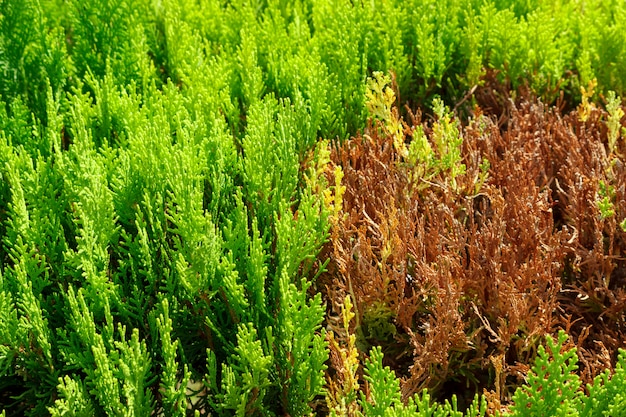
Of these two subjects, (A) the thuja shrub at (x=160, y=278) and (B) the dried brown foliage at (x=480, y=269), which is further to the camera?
(B) the dried brown foliage at (x=480, y=269)

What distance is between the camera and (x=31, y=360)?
9.16ft

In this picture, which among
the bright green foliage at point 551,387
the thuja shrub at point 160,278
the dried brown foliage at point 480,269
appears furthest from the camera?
the dried brown foliage at point 480,269

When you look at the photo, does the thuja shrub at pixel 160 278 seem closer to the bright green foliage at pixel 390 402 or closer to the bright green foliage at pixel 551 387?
the bright green foliage at pixel 390 402

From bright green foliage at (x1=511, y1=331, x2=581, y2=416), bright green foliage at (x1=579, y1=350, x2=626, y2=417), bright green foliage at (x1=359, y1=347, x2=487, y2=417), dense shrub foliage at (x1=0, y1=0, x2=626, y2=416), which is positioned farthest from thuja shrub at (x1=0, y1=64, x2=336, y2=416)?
bright green foliage at (x1=579, y1=350, x2=626, y2=417)

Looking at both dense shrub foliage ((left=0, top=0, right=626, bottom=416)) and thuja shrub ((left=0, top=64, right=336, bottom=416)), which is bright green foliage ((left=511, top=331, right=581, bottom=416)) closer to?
dense shrub foliage ((left=0, top=0, right=626, bottom=416))

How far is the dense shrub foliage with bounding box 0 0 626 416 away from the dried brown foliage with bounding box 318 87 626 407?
0.01 metres

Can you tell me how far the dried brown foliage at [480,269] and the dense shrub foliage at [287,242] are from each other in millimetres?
14

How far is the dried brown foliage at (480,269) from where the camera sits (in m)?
2.91

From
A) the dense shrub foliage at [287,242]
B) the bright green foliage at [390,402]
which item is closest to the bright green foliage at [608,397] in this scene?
the dense shrub foliage at [287,242]

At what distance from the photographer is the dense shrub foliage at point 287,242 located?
106 inches

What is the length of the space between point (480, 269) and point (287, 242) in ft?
2.88

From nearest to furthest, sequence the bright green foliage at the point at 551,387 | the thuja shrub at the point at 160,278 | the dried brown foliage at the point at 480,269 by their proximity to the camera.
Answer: the bright green foliage at the point at 551,387 < the thuja shrub at the point at 160,278 < the dried brown foliage at the point at 480,269

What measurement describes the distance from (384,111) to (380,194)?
502mm

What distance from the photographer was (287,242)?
291 centimetres
